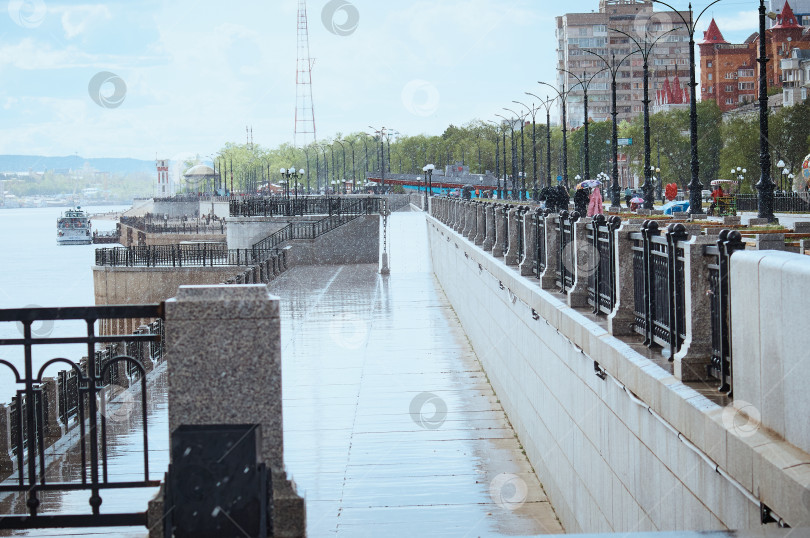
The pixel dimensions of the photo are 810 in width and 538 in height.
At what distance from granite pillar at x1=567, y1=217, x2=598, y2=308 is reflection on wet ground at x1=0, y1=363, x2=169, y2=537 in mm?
4932

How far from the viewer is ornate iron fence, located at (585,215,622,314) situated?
381 inches

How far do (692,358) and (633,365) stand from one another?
0.66m

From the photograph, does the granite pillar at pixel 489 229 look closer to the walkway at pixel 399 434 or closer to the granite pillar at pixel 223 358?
the walkway at pixel 399 434

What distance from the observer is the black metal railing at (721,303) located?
5.89 m

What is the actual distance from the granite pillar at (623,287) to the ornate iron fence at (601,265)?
40 centimetres

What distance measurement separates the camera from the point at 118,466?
43.1ft

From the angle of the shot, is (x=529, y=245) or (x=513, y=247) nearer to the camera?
(x=529, y=245)

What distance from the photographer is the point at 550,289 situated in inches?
520

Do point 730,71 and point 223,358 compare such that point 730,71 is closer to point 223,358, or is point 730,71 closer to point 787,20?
point 787,20

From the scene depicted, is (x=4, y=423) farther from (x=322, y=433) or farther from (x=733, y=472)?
(x=733, y=472)

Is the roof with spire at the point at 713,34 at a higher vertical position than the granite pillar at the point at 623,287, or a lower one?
higher

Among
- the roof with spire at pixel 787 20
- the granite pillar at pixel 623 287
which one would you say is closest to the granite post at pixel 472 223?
the granite pillar at pixel 623 287

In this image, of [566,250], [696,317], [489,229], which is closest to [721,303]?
[696,317]

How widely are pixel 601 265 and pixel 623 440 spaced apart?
3.23 meters
